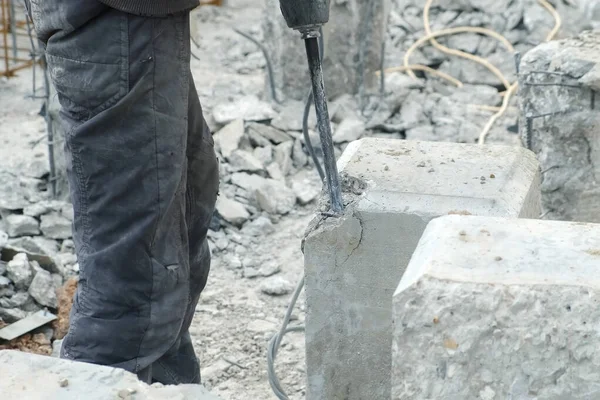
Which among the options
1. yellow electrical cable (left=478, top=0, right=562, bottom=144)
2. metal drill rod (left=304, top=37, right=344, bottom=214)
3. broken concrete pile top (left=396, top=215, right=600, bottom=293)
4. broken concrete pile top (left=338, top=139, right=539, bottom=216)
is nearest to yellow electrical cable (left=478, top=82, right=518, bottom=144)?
yellow electrical cable (left=478, top=0, right=562, bottom=144)

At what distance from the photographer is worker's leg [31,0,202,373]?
233 cm

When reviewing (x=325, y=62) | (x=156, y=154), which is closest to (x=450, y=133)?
(x=325, y=62)

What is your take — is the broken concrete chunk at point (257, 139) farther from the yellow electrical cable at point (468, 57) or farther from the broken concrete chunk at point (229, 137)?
the yellow electrical cable at point (468, 57)

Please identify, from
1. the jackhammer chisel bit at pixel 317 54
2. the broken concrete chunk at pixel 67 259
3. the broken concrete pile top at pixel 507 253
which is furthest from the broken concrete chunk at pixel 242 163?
the broken concrete pile top at pixel 507 253

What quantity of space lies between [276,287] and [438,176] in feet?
5.31

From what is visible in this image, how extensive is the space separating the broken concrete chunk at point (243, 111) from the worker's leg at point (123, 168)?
281 cm

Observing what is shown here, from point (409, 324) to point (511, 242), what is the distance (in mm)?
289

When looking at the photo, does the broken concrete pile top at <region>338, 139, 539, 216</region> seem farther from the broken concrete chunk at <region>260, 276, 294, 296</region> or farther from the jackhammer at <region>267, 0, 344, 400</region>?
the broken concrete chunk at <region>260, 276, 294, 296</region>

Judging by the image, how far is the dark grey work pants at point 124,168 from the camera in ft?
7.64

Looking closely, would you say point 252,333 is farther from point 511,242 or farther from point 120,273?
point 511,242

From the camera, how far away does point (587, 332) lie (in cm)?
158

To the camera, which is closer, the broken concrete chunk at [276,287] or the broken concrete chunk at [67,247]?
the broken concrete chunk at [276,287]

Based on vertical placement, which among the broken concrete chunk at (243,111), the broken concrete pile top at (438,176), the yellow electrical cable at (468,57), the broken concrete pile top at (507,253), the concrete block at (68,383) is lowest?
the broken concrete chunk at (243,111)

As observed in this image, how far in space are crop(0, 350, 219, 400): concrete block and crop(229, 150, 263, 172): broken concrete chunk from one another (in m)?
2.91
